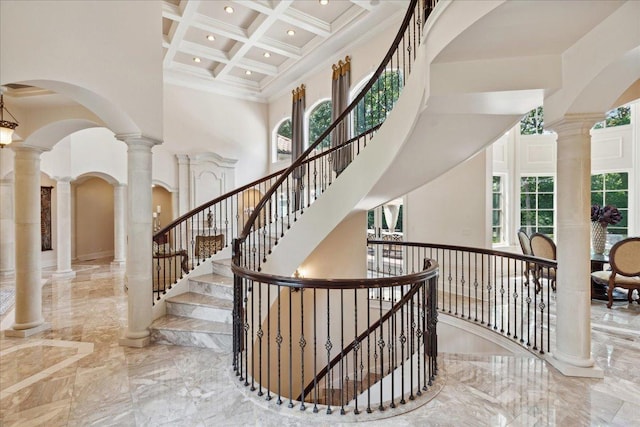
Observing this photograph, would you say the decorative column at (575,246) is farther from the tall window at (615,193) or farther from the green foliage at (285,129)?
the green foliage at (285,129)

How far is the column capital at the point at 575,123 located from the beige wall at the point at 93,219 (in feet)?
40.4

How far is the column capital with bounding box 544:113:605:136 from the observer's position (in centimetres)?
281

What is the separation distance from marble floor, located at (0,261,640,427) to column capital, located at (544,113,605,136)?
2.19 metres

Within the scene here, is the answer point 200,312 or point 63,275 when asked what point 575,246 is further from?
point 63,275

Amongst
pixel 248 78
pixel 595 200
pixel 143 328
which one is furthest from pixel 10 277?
pixel 595 200

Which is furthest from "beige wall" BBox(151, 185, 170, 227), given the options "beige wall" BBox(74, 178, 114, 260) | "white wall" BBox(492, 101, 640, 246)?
"white wall" BBox(492, 101, 640, 246)

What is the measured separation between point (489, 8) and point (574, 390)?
2.99 meters

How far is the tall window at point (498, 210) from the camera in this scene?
7.43 m

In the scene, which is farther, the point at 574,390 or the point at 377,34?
the point at 377,34

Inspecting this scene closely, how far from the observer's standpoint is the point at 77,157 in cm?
827

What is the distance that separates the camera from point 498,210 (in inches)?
294

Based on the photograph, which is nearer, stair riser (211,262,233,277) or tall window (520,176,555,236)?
stair riser (211,262,233,277)

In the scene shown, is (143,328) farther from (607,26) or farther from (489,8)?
(607,26)

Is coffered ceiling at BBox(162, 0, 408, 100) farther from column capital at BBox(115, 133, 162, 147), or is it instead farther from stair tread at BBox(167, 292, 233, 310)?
stair tread at BBox(167, 292, 233, 310)
